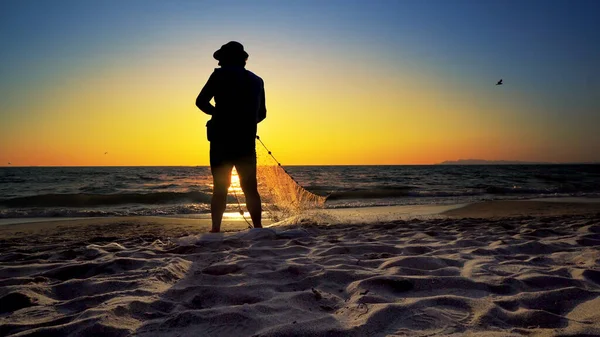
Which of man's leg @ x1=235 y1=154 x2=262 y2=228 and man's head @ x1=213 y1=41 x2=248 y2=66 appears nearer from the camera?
man's head @ x1=213 y1=41 x2=248 y2=66

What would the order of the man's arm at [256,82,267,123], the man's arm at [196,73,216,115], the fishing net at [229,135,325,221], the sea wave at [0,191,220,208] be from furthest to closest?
1. the sea wave at [0,191,220,208]
2. the fishing net at [229,135,325,221]
3. the man's arm at [256,82,267,123]
4. the man's arm at [196,73,216,115]

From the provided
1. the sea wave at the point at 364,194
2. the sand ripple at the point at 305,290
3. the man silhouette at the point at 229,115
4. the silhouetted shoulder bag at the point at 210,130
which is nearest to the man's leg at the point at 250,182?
the man silhouette at the point at 229,115

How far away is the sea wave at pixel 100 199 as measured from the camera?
13.0 metres

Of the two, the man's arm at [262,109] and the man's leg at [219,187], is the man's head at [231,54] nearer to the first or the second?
the man's arm at [262,109]

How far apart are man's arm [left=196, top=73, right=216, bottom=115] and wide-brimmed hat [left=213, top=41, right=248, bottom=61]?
11.6 inches

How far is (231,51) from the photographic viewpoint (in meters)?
4.70

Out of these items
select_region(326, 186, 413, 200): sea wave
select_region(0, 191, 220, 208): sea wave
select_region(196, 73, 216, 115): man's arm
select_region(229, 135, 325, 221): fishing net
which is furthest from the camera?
select_region(326, 186, 413, 200): sea wave

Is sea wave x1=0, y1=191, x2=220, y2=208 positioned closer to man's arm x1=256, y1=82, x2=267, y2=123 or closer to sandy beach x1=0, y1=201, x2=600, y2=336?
man's arm x1=256, y1=82, x2=267, y2=123

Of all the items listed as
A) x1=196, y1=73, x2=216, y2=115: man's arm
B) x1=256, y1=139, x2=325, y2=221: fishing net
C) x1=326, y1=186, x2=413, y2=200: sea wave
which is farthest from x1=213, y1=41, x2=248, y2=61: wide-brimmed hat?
x1=326, y1=186, x2=413, y2=200: sea wave

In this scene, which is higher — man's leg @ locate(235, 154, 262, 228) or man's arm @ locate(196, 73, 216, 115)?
man's arm @ locate(196, 73, 216, 115)

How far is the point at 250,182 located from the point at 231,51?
162 cm

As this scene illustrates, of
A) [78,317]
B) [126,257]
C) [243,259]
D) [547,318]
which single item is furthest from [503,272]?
[126,257]

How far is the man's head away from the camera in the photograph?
15.4ft

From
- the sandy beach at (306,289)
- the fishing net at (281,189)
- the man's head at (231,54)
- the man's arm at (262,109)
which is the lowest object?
the sandy beach at (306,289)
